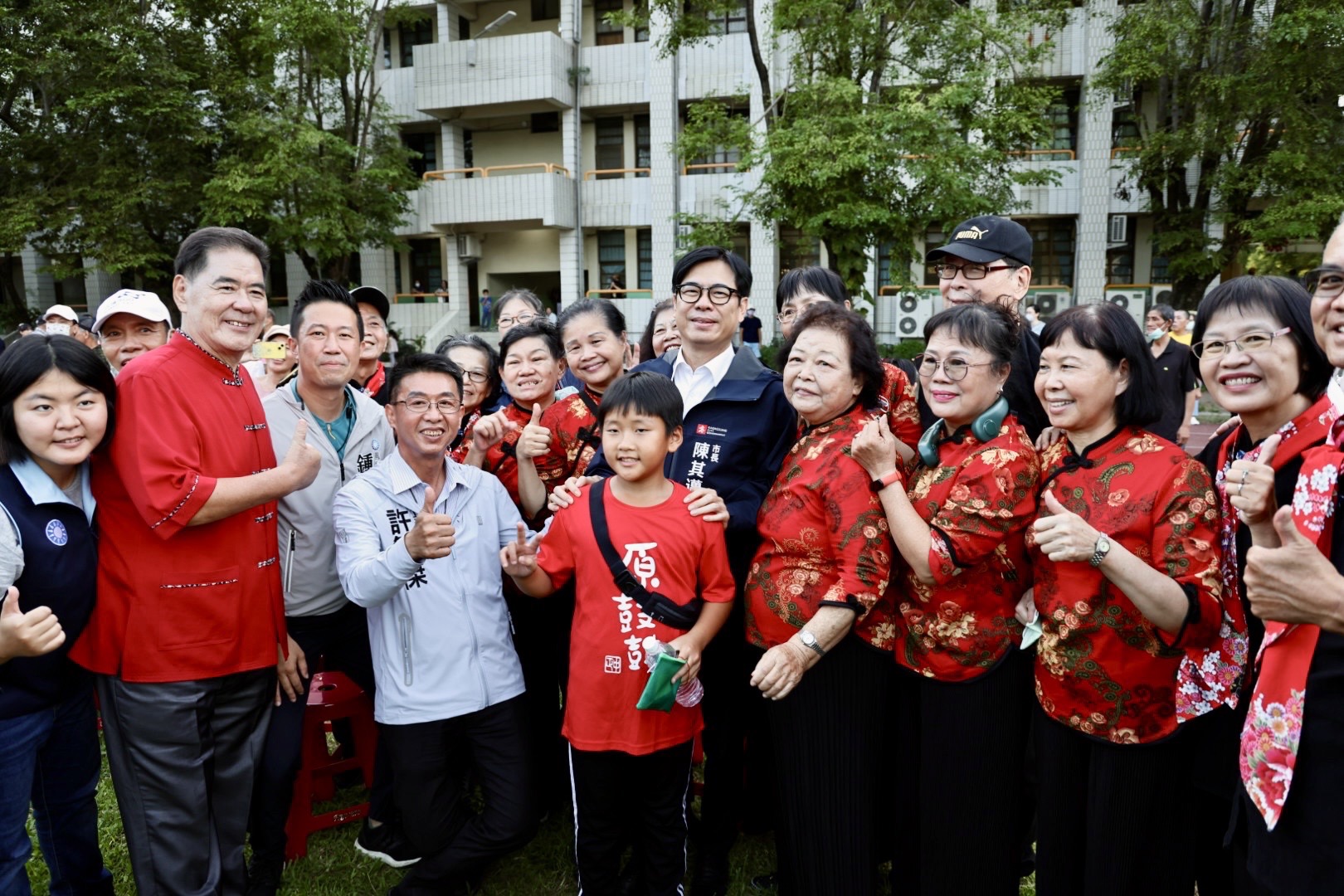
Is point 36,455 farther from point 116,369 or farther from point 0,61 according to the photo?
point 0,61

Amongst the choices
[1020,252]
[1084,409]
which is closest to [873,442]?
[1084,409]

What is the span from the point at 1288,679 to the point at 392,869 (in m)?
3.46

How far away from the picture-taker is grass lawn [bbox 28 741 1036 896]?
3506 millimetres

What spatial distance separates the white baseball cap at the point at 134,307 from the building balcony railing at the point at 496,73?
18583 mm

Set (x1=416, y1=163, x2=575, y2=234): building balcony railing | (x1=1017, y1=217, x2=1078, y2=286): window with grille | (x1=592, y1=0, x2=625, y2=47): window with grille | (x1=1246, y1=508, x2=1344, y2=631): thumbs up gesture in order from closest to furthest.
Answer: (x1=1246, y1=508, x2=1344, y2=631): thumbs up gesture, (x1=1017, y1=217, x2=1078, y2=286): window with grille, (x1=416, y1=163, x2=575, y2=234): building balcony railing, (x1=592, y1=0, x2=625, y2=47): window with grille

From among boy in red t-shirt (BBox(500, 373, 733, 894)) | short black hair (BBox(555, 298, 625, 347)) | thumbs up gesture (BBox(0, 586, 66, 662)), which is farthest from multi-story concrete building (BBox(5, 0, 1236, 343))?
thumbs up gesture (BBox(0, 586, 66, 662))

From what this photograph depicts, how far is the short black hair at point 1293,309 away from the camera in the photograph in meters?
2.24

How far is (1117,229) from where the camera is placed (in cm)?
2012

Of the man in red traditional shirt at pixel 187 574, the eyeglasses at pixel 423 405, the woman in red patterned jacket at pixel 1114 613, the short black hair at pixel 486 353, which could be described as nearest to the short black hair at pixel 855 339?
the woman in red patterned jacket at pixel 1114 613

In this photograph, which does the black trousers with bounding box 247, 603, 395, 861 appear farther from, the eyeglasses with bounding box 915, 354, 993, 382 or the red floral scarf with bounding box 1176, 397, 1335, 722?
the red floral scarf with bounding box 1176, 397, 1335, 722

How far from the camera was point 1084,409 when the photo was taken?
250 centimetres

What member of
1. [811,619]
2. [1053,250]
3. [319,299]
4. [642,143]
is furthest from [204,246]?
[1053,250]

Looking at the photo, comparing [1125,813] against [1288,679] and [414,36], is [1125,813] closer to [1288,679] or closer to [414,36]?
[1288,679]

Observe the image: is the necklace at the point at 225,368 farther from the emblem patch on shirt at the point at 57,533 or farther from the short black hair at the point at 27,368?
the emblem patch on shirt at the point at 57,533
